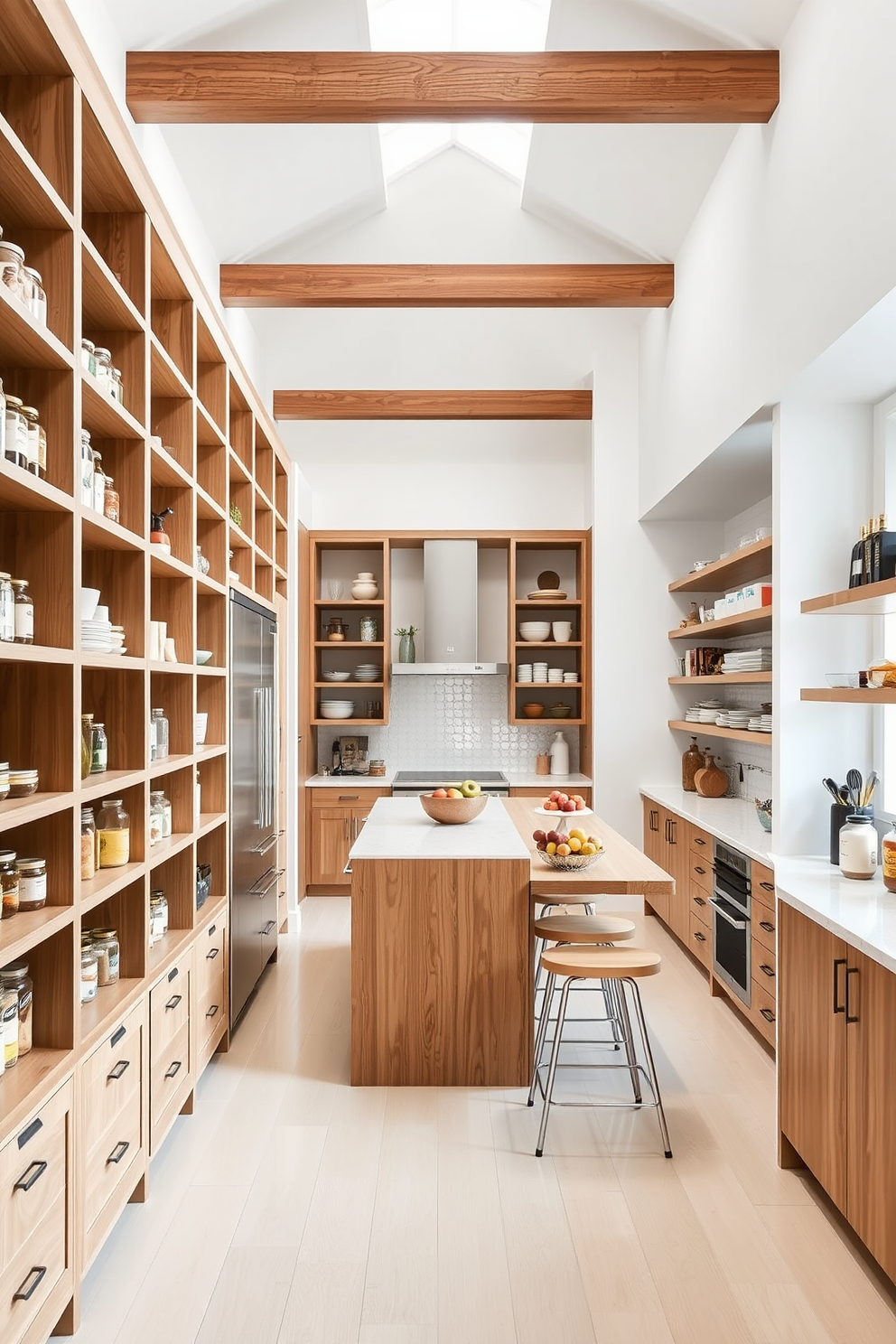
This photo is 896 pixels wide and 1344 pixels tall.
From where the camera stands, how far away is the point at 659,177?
4.64 meters

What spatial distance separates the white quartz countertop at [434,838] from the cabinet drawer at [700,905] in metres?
1.02

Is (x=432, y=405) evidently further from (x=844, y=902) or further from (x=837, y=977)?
(x=837, y=977)

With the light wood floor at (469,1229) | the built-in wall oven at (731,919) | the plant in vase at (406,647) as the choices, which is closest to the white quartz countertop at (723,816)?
the built-in wall oven at (731,919)

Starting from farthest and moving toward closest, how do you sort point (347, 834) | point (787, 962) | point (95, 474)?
point (347, 834), point (787, 962), point (95, 474)

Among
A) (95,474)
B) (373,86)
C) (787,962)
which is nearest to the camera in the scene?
(95,474)

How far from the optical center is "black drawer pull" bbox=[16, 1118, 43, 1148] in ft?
5.76

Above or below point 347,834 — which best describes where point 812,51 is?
above

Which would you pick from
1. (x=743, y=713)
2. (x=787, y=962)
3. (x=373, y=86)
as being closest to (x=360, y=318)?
(x=373, y=86)

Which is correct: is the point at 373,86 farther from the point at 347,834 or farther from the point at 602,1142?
the point at 347,834

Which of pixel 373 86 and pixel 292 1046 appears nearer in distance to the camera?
pixel 373 86

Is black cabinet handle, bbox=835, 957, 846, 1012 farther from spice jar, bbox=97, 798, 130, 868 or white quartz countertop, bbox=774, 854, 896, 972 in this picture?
spice jar, bbox=97, 798, 130, 868

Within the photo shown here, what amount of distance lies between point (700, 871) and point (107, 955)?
2979 millimetres

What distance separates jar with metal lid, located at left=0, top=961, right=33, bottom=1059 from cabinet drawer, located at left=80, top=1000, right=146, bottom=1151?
0.50ft

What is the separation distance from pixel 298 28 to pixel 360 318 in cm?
267
